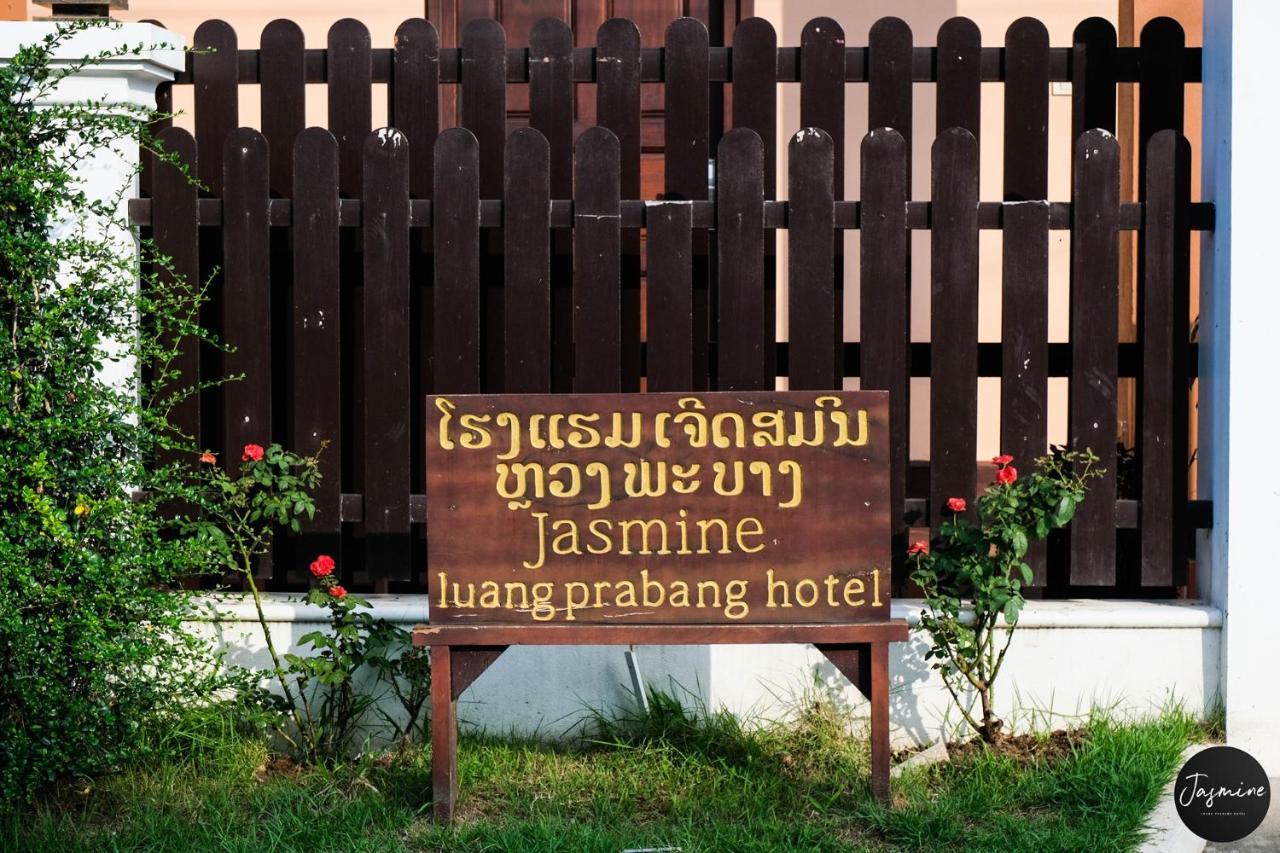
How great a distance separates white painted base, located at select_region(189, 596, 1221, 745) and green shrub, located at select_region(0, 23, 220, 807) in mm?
392

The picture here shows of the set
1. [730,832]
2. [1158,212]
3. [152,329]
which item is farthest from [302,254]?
[1158,212]

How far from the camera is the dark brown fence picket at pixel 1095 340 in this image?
4348 millimetres

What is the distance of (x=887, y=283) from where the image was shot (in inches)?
172

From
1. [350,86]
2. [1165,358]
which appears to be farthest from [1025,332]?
[350,86]

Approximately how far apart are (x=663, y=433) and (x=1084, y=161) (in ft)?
5.01

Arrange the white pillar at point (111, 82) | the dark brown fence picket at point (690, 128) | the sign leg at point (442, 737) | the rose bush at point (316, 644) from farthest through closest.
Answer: the dark brown fence picket at point (690, 128), the white pillar at point (111, 82), the rose bush at point (316, 644), the sign leg at point (442, 737)

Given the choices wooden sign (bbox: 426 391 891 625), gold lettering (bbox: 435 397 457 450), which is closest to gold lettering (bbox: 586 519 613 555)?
wooden sign (bbox: 426 391 891 625)

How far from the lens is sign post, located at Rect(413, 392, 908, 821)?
3.81 metres

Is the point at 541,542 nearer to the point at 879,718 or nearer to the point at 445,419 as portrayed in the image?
the point at 445,419

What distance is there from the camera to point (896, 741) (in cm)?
435

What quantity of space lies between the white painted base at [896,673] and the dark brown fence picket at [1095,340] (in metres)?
0.18

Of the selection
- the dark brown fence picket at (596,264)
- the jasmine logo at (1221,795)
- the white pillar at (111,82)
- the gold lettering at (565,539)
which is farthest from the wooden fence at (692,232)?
the gold lettering at (565,539)

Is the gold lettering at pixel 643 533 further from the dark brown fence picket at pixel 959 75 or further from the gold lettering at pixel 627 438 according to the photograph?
the dark brown fence picket at pixel 959 75

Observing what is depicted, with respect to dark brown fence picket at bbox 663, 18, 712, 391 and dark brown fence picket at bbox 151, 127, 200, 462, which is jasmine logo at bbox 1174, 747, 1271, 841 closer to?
dark brown fence picket at bbox 663, 18, 712, 391
